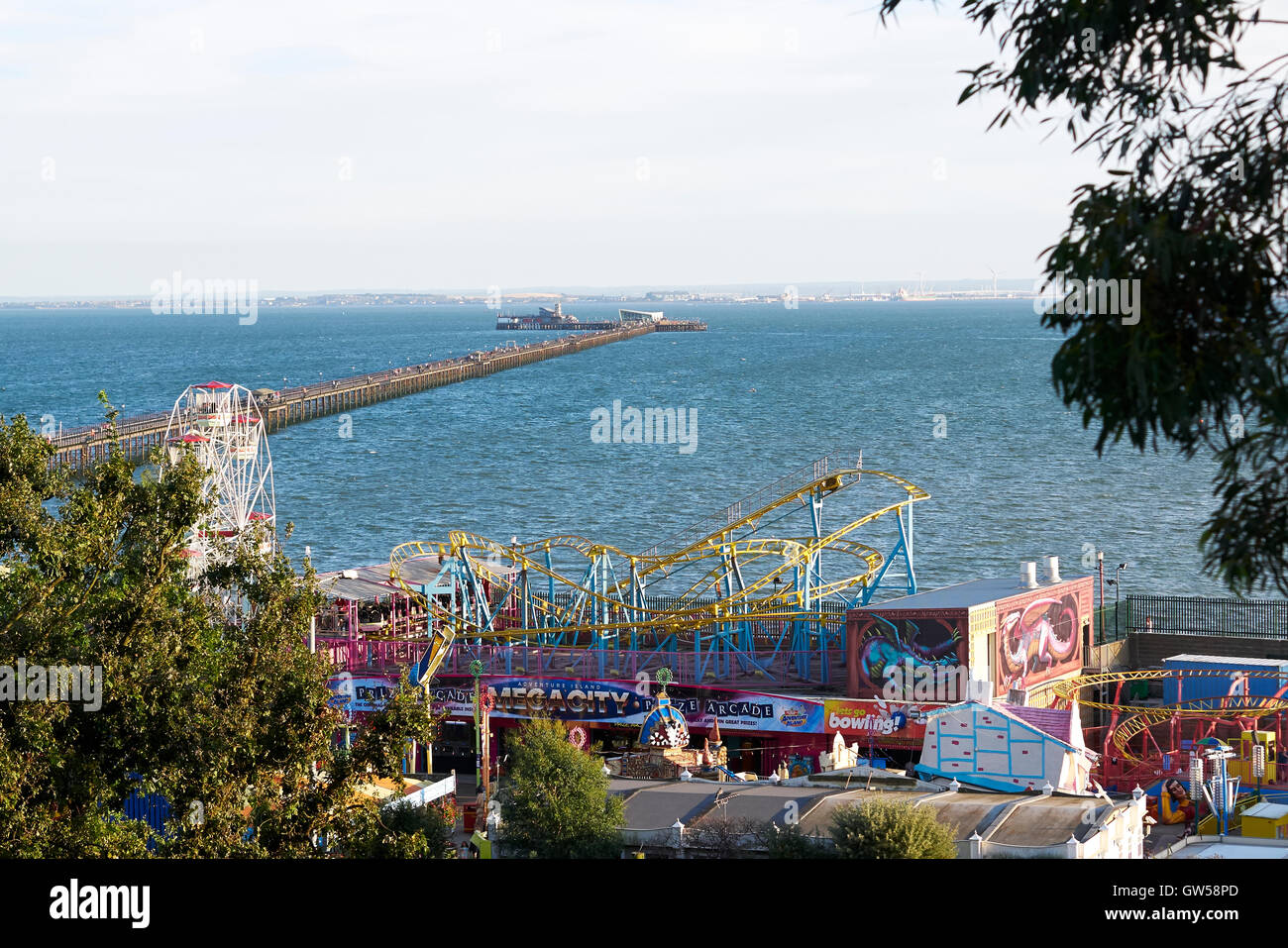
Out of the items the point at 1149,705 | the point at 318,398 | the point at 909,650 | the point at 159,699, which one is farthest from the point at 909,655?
the point at 318,398

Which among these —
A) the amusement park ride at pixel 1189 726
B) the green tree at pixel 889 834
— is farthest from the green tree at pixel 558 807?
the amusement park ride at pixel 1189 726

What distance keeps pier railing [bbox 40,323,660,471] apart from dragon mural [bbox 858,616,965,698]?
32.7m

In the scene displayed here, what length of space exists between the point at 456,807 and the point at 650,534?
1528 inches

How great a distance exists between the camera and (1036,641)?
34.2m

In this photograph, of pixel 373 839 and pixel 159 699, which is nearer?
pixel 159 699

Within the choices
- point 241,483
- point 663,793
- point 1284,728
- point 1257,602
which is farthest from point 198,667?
point 1257,602

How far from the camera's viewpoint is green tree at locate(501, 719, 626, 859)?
21.4 m

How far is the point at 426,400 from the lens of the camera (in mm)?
135125

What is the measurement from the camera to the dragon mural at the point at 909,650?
32.0 metres

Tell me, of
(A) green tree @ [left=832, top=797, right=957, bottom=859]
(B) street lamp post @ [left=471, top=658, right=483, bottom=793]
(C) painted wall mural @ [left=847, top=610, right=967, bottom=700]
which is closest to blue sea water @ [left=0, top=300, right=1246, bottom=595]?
(C) painted wall mural @ [left=847, top=610, right=967, bottom=700]

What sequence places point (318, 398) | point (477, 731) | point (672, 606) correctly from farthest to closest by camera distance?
point (318, 398)
point (672, 606)
point (477, 731)

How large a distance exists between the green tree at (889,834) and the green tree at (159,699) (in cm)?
631

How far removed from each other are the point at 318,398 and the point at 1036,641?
93004 millimetres

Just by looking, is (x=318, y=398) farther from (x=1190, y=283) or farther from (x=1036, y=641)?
(x=1190, y=283)
